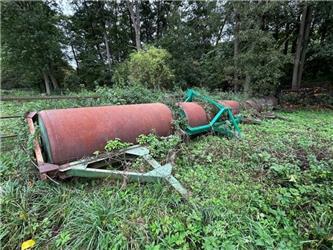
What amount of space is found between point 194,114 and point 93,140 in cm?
198

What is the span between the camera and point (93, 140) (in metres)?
2.21

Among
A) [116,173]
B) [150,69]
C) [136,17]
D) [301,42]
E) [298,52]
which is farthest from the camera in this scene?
[136,17]

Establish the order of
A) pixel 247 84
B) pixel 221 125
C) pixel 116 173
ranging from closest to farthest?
pixel 116 173, pixel 221 125, pixel 247 84

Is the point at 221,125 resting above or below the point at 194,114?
below

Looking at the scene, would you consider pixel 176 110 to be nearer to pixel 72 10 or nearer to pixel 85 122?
pixel 85 122

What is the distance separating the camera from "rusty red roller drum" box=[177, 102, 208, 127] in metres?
3.40

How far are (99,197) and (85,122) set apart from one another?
34.7 inches

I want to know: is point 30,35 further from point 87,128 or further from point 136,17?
point 87,128

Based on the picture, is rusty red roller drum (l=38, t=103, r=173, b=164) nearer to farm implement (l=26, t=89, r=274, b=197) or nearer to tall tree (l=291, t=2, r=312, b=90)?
farm implement (l=26, t=89, r=274, b=197)

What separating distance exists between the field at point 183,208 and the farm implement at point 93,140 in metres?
0.15

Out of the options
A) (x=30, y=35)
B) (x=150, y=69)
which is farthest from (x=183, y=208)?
(x=30, y=35)

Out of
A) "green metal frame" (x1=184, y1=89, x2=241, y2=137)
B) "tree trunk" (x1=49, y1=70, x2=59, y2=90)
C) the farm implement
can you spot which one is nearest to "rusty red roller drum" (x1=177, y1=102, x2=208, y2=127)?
"green metal frame" (x1=184, y1=89, x2=241, y2=137)

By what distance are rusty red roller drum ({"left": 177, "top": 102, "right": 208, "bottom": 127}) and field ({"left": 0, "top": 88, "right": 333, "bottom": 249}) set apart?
3.61ft

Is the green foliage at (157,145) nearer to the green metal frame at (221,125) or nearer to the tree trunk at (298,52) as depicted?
the green metal frame at (221,125)
